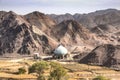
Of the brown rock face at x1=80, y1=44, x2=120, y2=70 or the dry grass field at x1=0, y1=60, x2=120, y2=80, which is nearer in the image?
the dry grass field at x1=0, y1=60, x2=120, y2=80

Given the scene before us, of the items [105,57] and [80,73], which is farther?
[105,57]

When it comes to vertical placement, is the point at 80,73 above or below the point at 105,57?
below

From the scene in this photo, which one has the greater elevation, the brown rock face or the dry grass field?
the brown rock face

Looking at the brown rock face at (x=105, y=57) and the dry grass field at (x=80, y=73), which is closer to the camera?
the dry grass field at (x=80, y=73)

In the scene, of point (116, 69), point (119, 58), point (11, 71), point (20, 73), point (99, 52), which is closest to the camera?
point (20, 73)

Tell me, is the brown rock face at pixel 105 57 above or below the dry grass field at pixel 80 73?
above

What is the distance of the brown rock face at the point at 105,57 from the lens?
560 feet

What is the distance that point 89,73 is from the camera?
474 feet

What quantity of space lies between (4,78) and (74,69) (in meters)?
40.0

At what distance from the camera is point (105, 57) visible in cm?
17975

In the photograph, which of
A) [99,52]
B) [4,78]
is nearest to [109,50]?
[99,52]

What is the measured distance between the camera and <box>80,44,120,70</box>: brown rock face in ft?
560

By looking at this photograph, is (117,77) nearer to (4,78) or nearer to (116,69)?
(116,69)

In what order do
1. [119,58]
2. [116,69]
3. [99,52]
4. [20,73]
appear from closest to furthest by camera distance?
[20,73] → [116,69] → [119,58] → [99,52]
